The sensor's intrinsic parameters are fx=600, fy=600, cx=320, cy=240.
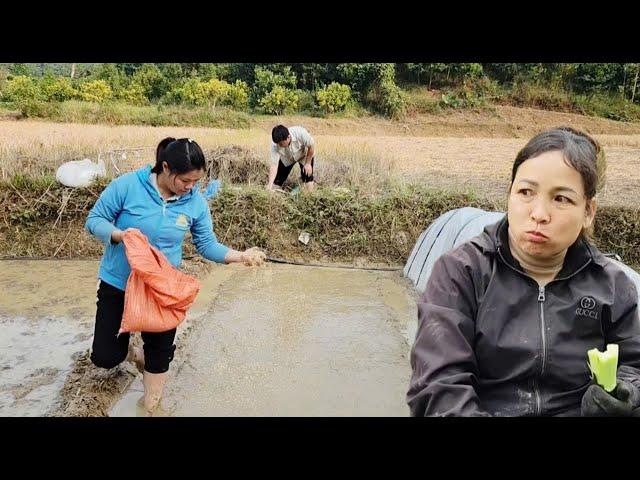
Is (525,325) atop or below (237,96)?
below

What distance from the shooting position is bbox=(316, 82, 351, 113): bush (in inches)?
556

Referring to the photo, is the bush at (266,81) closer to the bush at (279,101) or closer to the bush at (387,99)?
the bush at (279,101)

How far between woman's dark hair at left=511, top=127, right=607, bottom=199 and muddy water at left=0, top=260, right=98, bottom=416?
2.72 meters

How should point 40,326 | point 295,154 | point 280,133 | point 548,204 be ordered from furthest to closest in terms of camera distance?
point 295,154, point 280,133, point 40,326, point 548,204

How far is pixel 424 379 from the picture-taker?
131 centimetres

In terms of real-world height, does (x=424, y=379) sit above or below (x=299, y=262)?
above

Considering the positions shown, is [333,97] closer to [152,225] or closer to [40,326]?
[40,326]

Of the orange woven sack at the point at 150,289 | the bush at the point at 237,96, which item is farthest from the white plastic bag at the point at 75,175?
the bush at the point at 237,96

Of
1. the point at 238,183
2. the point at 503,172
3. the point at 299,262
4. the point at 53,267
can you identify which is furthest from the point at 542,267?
the point at 503,172

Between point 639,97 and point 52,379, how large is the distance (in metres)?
15.1

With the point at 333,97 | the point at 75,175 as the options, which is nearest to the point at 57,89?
the point at 333,97

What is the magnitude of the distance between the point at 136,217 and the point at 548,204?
1933mm

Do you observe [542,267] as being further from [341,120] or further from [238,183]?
[341,120]

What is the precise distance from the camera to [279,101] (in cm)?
1395
